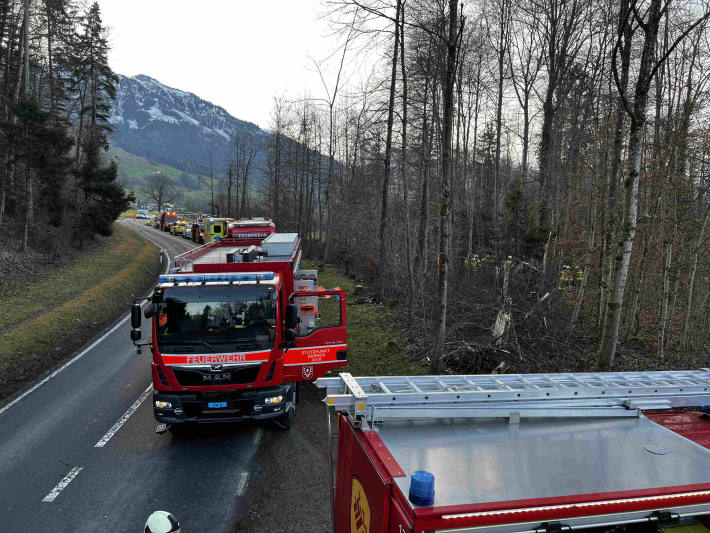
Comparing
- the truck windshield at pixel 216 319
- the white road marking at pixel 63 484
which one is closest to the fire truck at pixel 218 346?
the truck windshield at pixel 216 319

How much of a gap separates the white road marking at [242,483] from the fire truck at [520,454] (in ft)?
9.85

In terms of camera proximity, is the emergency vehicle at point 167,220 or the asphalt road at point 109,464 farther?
the emergency vehicle at point 167,220

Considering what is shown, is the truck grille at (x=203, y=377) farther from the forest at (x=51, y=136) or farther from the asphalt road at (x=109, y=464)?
the forest at (x=51, y=136)

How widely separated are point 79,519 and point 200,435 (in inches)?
101

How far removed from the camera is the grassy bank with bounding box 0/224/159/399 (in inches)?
463

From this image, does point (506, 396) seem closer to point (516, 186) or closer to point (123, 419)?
point (123, 419)

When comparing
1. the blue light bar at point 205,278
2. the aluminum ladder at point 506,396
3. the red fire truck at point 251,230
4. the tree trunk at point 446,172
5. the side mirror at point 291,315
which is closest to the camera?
the aluminum ladder at point 506,396

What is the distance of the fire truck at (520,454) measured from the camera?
268cm

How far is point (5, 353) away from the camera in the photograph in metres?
11.7

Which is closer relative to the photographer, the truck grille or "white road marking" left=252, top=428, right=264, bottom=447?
the truck grille

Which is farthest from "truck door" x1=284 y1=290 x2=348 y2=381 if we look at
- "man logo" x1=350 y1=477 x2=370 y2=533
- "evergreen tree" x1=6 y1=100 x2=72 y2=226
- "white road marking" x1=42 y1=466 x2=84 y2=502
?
"evergreen tree" x1=6 y1=100 x2=72 y2=226

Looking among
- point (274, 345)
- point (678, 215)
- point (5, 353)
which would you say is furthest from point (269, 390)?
point (678, 215)

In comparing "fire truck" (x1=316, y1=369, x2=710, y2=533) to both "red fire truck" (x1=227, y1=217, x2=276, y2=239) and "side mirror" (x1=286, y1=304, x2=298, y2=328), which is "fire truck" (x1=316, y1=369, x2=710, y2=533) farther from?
"red fire truck" (x1=227, y1=217, x2=276, y2=239)

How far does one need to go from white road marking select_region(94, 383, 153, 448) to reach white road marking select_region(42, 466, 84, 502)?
80 cm
